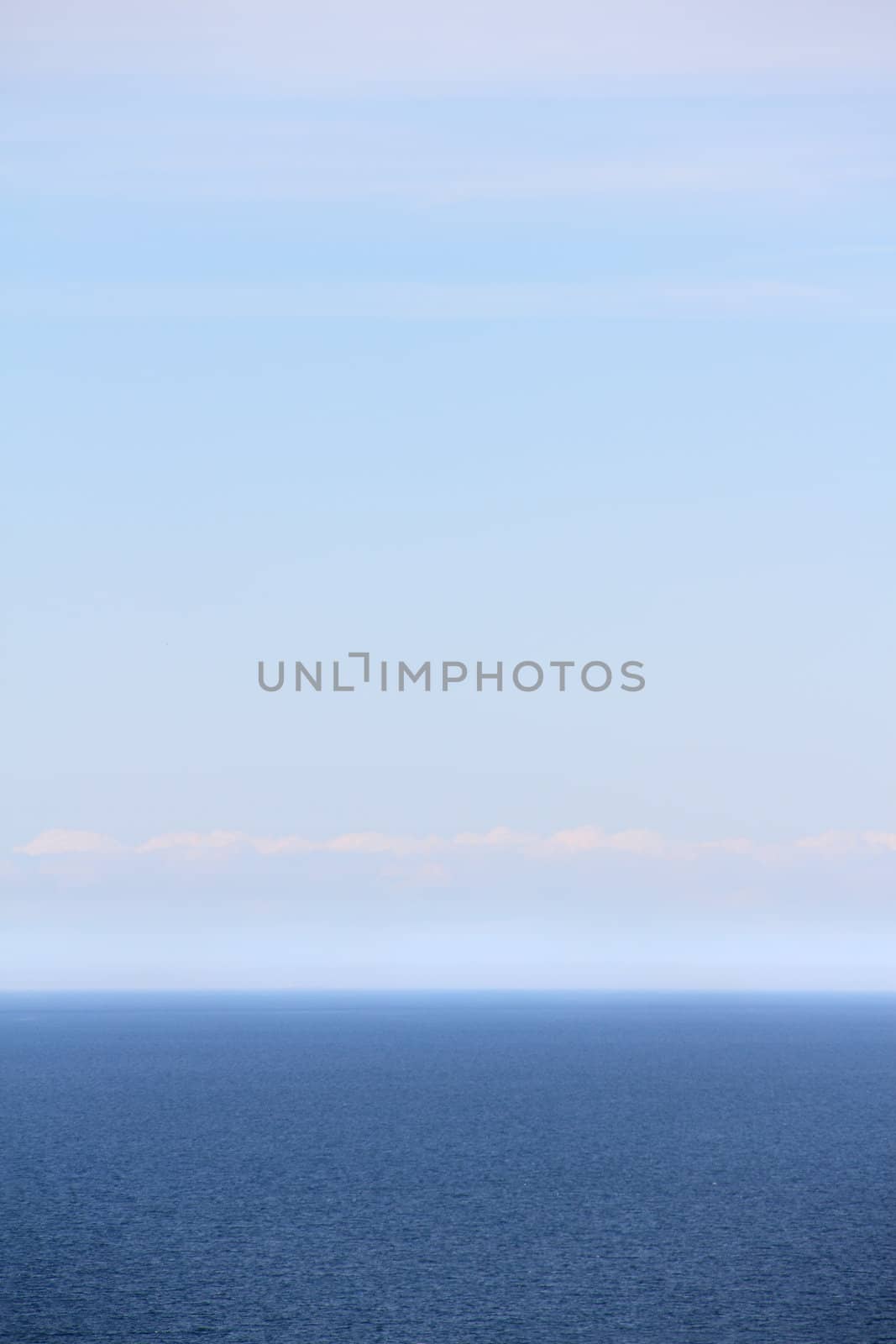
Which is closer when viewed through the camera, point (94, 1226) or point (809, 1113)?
point (94, 1226)

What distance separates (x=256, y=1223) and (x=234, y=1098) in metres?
66.2

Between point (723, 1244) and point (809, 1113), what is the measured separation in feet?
204

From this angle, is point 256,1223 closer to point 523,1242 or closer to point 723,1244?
point 523,1242

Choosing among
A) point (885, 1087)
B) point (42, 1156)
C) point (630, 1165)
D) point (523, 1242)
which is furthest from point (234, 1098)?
point (523, 1242)

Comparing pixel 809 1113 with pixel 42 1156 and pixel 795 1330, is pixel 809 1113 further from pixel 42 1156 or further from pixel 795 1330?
pixel 795 1330

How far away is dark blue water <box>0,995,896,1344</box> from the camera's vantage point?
178 feet

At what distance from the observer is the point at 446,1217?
75000 mm

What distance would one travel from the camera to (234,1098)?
5418 inches

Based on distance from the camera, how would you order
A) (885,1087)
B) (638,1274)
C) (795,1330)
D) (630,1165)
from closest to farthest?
(795,1330)
(638,1274)
(630,1165)
(885,1087)

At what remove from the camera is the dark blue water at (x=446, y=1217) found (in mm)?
54188

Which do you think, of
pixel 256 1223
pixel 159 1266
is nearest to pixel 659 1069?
pixel 256 1223

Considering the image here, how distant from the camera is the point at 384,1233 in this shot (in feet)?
233

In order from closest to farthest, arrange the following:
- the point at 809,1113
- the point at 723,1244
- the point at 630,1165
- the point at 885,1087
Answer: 1. the point at 723,1244
2. the point at 630,1165
3. the point at 809,1113
4. the point at 885,1087

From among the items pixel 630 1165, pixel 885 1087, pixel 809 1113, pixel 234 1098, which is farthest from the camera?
pixel 885 1087
